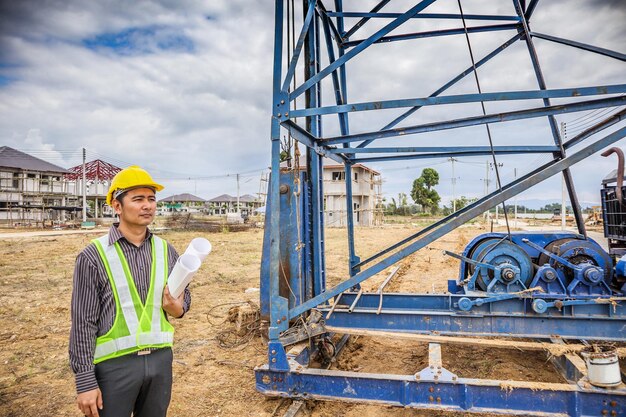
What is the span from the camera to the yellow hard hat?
217 centimetres

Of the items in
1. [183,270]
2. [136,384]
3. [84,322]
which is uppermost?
[183,270]

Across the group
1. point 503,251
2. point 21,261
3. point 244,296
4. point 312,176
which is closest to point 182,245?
point 21,261

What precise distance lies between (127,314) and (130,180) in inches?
30.3

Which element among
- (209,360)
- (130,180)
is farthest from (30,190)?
(130,180)

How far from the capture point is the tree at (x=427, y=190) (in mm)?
54000

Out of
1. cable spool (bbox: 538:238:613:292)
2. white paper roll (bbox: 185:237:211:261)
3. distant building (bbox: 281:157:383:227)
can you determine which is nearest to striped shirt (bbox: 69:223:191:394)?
white paper roll (bbox: 185:237:211:261)

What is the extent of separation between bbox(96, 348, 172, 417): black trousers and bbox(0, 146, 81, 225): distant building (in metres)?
40.0

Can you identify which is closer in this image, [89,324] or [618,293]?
[89,324]

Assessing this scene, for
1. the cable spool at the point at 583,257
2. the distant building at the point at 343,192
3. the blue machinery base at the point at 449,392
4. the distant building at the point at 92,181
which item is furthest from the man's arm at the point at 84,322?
the distant building at the point at 92,181

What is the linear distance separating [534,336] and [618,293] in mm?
1409

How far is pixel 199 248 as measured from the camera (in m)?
2.08

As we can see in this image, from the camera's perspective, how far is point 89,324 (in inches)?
78.0

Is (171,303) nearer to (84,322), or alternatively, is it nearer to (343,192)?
(84,322)

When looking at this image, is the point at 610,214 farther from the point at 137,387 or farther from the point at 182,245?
the point at 182,245
